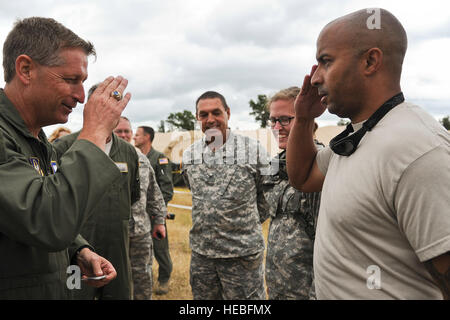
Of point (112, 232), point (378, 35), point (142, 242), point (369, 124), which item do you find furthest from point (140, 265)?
point (378, 35)

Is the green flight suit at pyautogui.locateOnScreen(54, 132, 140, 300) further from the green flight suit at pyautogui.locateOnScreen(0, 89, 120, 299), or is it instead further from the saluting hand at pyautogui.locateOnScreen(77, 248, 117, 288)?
the green flight suit at pyautogui.locateOnScreen(0, 89, 120, 299)

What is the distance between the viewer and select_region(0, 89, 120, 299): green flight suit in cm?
126

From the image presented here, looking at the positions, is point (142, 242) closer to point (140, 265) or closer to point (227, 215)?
point (140, 265)

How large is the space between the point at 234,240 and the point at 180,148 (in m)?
12.1

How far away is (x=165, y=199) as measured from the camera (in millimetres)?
6227

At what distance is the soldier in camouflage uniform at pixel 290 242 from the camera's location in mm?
2734

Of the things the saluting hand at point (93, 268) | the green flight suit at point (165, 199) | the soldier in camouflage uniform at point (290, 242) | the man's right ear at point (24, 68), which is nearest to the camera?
the man's right ear at point (24, 68)

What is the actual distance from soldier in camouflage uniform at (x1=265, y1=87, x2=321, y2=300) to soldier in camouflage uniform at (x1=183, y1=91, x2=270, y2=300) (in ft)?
1.57

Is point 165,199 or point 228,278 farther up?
point 165,199

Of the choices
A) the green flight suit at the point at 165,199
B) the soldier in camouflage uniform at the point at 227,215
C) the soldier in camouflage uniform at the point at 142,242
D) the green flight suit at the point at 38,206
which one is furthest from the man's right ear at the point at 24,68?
the green flight suit at the point at 165,199

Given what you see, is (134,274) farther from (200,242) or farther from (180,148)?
(180,148)

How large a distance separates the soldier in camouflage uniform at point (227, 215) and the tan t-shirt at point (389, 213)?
190 centimetres

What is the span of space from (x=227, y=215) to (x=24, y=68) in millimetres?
2307

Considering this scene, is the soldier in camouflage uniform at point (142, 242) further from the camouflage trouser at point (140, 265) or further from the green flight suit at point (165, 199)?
the green flight suit at point (165, 199)
